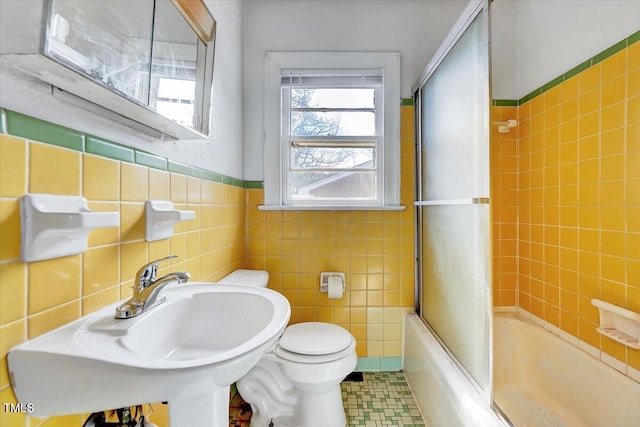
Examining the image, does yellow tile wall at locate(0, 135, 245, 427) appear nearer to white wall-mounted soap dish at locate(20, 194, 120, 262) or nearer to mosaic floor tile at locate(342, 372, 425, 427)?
white wall-mounted soap dish at locate(20, 194, 120, 262)

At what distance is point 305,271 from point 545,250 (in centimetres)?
140

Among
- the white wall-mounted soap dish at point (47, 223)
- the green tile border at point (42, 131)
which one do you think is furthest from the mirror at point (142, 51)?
the white wall-mounted soap dish at point (47, 223)

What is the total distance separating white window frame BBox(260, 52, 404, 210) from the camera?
1.75 meters

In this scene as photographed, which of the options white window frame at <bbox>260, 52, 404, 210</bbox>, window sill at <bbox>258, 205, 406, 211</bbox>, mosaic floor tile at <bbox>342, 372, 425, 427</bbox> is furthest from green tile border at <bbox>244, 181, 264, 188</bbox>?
mosaic floor tile at <bbox>342, 372, 425, 427</bbox>

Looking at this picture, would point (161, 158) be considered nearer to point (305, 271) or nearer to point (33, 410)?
point (33, 410)

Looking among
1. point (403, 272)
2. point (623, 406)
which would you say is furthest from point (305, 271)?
point (623, 406)

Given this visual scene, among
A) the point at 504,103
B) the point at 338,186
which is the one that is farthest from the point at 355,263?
the point at 504,103

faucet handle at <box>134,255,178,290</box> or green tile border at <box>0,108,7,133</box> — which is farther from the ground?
green tile border at <box>0,108,7,133</box>

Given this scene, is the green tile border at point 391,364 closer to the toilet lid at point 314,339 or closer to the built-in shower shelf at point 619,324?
the toilet lid at point 314,339

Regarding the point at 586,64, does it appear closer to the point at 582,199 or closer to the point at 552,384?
the point at 582,199

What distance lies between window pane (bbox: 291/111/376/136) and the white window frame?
11cm

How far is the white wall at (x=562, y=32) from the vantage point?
3.84 ft

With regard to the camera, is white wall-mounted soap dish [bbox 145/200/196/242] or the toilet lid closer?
white wall-mounted soap dish [bbox 145/200/196/242]

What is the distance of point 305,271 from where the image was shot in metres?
1.76
